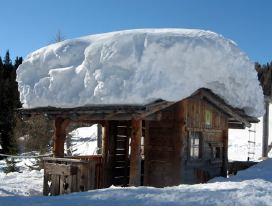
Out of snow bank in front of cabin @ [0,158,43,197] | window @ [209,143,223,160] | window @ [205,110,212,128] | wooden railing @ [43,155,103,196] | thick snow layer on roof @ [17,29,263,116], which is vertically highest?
thick snow layer on roof @ [17,29,263,116]

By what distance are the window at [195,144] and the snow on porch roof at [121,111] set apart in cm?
132

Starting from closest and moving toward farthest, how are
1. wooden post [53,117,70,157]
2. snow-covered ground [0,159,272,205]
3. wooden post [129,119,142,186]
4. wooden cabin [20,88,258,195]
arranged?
1. snow-covered ground [0,159,272,205]
2. wooden post [129,119,142,186]
3. wooden cabin [20,88,258,195]
4. wooden post [53,117,70,157]

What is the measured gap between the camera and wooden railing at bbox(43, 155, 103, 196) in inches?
527

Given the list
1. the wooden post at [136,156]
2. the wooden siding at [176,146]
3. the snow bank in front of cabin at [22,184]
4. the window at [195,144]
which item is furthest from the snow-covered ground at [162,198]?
the snow bank in front of cabin at [22,184]

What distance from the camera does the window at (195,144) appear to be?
51.5 ft

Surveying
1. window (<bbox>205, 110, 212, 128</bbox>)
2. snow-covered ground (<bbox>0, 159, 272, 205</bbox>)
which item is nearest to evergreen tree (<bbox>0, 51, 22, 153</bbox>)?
window (<bbox>205, 110, 212, 128</bbox>)

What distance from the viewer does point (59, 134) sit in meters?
15.5

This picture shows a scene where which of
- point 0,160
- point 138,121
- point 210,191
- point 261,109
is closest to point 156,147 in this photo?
point 138,121

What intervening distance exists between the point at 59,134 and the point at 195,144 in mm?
4801

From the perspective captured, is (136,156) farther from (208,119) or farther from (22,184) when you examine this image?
(22,184)

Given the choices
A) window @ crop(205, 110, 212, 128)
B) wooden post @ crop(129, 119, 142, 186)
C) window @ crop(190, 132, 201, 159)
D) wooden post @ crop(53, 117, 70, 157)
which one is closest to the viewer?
wooden post @ crop(129, 119, 142, 186)

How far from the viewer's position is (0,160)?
1395 inches

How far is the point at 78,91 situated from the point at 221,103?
5.26m

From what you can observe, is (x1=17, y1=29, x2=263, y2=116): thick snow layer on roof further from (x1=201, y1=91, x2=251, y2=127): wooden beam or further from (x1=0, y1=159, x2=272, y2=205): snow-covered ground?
(x1=0, y1=159, x2=272, y2=205): snow-covered ground
